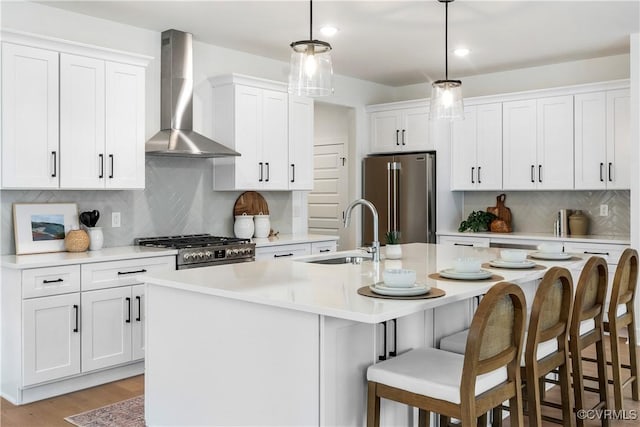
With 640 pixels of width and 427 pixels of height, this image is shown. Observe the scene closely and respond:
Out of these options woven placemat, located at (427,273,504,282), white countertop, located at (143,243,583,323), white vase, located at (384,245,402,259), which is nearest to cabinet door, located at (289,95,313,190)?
white vase, located at (384,245,402,259)

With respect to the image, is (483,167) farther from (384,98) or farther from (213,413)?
(213,413)

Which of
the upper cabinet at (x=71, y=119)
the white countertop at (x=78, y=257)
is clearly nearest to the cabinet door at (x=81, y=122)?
the upper cabinet at (x=71, y=119)

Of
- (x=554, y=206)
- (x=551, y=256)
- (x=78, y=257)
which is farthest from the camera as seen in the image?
(x=554, y=206)

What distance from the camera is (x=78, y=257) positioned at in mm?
3840

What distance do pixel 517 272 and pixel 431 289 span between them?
2.56ft

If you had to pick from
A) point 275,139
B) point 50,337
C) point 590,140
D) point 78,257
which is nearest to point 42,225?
point 78,257

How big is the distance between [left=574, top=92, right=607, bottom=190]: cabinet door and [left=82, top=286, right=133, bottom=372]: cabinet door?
4.14 m

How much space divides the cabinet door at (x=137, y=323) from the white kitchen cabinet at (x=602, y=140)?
405cm

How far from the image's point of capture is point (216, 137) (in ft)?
17.3

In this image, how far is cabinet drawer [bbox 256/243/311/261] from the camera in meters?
5.01

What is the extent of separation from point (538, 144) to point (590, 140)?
49 centimetres

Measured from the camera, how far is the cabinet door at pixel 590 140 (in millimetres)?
5359

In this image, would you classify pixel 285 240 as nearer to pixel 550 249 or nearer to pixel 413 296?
pixel 550 249

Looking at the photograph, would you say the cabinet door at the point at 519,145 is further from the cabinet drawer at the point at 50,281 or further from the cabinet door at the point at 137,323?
the cabinet drawer at the point at 50,281
